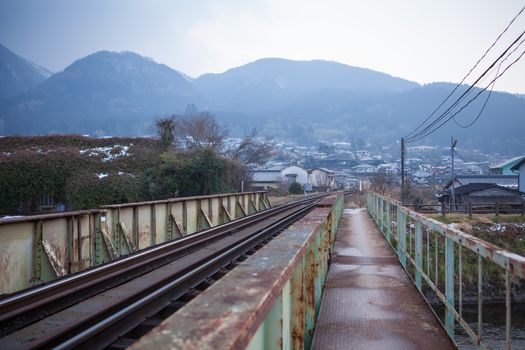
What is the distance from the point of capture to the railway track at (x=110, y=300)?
491cm

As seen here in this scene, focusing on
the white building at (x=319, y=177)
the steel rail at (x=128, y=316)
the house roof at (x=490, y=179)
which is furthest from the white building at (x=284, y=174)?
the steel rail at (x=128, y=316)

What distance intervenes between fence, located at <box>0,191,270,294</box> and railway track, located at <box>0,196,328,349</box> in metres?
1.06

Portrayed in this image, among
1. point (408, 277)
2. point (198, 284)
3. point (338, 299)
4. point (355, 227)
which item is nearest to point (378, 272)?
point (408, 277)

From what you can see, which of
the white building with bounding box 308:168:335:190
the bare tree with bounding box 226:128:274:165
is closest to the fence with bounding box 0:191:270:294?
the bare tree with bounding box 226:128:274:165

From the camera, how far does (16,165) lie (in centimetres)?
2866

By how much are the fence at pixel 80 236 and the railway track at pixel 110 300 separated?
1061 mm

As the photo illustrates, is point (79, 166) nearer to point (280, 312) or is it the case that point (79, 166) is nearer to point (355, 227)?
point (355, 227)

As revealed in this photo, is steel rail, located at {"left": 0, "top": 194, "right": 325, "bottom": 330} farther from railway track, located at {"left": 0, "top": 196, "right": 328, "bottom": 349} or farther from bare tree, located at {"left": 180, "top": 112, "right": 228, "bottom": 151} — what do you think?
bare tree, located at {"left": 180, "top": 112, "right": 228, "bottom": 151}

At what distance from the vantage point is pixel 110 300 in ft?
21.4

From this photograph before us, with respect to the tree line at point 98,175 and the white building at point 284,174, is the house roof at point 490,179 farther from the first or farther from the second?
the tree line at point 98,175

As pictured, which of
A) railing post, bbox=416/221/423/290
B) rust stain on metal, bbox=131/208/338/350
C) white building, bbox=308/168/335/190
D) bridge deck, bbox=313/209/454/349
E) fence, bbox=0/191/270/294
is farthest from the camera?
white building, bbox=308/168/335/190

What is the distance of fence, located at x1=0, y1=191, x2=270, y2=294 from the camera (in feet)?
26.2

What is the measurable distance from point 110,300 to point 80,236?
3825mm

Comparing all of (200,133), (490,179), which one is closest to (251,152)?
(200,133)
